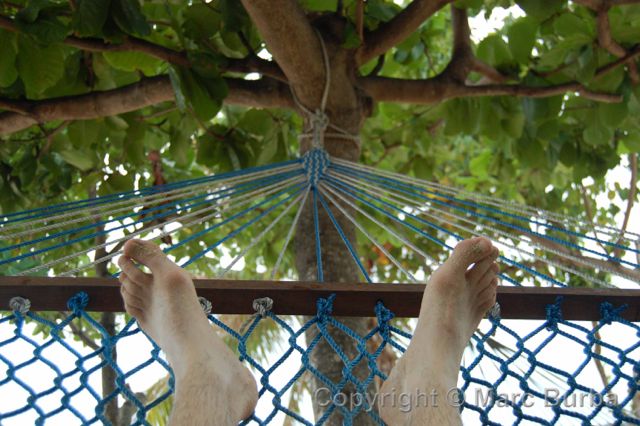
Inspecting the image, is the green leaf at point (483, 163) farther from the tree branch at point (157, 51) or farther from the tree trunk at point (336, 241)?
the tree branch at point (157, 51)

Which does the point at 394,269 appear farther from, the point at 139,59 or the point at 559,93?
the point at 139,59

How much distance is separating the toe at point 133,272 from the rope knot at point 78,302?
3.0 inches

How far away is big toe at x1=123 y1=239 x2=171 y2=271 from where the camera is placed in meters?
0.98

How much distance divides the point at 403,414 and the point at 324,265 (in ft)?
2.57

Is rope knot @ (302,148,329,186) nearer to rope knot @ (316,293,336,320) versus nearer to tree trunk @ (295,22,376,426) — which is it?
tree trunk @ (295,22,376,426)

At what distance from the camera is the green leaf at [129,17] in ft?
5.16

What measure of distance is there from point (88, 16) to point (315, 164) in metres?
0.60

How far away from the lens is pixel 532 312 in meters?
1.10

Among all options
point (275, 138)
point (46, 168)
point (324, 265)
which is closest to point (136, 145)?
point (46, 168)

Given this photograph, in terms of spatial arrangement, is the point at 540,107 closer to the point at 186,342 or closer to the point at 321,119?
the point at 321,119

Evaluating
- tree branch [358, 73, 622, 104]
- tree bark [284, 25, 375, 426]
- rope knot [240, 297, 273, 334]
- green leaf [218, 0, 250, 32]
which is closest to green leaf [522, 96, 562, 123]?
tree branch [358, 73, 622, 104]

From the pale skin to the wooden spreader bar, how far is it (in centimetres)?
7

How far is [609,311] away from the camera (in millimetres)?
1089

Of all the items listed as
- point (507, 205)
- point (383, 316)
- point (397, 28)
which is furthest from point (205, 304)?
point (397, 28)
